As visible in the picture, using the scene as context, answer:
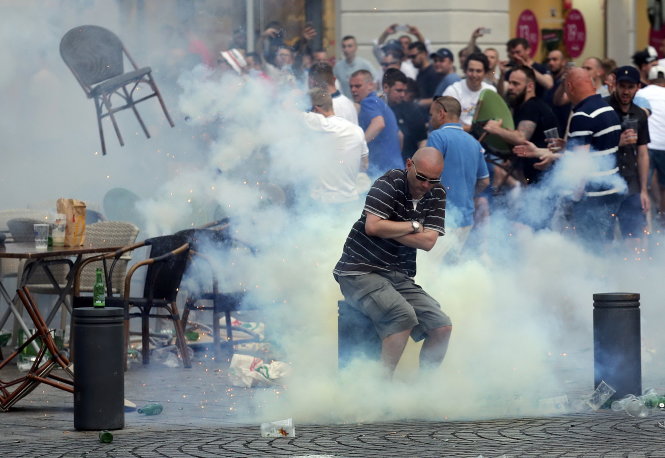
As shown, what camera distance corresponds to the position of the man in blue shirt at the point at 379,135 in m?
11.4

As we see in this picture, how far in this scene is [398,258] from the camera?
8.24 m

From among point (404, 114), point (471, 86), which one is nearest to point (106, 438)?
point (404, 114)

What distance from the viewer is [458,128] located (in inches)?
409

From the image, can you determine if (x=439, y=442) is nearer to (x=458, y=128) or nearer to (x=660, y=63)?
(x=458, y=128)

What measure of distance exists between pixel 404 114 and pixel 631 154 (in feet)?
8.35

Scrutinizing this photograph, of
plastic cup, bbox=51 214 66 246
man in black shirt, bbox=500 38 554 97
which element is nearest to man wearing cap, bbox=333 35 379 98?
man in black shirt, bbox=500 38 554 97

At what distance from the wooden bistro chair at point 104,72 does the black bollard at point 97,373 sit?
4.64m

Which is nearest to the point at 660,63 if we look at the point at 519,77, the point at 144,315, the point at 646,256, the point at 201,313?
the point at 519,77

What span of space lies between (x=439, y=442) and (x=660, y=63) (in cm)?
798

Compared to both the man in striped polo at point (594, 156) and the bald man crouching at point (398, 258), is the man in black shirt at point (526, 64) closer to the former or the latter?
the man in striped polo at point (594, 156)

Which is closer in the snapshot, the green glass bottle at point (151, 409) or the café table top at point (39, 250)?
the green glass bottle at point (151, 409)

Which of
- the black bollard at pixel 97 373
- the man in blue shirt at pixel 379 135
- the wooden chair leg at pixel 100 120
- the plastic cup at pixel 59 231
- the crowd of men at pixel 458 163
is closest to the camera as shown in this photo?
the black bollard at pixel 97 373

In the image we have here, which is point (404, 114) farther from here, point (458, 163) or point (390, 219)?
point (390, 219)

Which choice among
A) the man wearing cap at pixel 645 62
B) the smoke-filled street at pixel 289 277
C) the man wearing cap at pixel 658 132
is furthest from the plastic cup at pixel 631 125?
the man wearing cap at pixel 645 62
